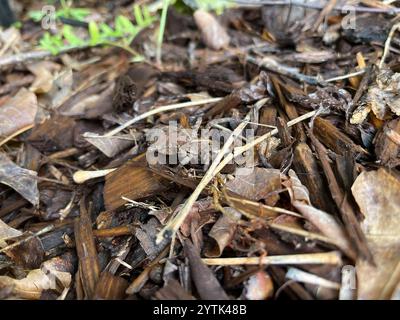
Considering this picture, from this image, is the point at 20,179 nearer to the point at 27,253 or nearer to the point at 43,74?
the point at 27,253

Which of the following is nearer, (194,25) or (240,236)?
(240,236)

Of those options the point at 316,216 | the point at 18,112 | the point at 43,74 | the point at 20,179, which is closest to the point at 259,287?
the point at 316,216

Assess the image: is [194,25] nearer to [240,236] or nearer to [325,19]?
[325,19]

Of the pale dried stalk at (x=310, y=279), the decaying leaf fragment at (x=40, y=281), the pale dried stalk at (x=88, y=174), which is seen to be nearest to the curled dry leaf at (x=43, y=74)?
the pale dried stalk at (x=88, y=174)

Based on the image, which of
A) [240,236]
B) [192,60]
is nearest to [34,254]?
[240,236]

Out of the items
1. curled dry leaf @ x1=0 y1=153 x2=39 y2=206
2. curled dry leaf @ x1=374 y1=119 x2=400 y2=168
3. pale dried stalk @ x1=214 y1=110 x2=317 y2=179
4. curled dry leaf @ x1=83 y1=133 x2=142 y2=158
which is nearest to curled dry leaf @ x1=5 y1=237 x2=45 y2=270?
curled dry leaf @ x1=0 y1=153 x2=39 y2=206

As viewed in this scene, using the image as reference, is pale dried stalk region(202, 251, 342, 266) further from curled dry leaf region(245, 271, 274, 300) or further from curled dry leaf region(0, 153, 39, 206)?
curled dry leaf region(0, 153, 39, 206)

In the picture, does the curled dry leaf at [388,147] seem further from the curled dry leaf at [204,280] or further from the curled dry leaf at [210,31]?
the curled dry leaf at [210,31]

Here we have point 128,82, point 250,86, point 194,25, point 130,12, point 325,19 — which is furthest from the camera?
point 130,12
